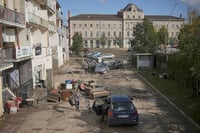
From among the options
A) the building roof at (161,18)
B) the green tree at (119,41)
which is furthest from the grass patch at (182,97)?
the building roof at (161,18)

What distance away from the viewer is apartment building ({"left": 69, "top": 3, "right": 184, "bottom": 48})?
365ft

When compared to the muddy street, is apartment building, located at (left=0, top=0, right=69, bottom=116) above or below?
above

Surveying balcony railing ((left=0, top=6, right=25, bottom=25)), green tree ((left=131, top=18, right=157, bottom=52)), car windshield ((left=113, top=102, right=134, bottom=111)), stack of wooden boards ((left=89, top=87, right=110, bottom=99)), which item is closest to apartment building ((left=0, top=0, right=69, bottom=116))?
balcony railing ((left=0, top=6, right=25, bottom=25))

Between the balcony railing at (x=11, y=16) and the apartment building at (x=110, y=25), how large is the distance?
88.6m

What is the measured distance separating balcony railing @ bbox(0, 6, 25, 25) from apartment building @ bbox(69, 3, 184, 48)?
88.6 metres

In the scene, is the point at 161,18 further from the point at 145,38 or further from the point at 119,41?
the point at 145,38

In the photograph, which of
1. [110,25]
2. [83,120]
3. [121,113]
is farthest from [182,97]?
[110,25]

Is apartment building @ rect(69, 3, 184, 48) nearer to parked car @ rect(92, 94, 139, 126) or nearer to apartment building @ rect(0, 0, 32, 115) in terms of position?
apartment building @ rect(0, 0, 32, 115)

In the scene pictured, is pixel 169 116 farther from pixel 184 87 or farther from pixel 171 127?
pixel 184 87

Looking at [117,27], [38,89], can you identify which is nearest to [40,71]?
[38,89]

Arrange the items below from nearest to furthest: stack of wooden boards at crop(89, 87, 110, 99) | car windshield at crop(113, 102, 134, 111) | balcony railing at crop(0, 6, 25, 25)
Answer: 1. car windshield at crop(113, 102, 134, 111)
2. balcony railing at crop(0, 6, 25, 25)
3. stack of wooden boards at crop(89, 87, 110, 99)

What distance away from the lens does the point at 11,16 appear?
20.3 metres

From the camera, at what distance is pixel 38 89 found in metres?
26.1

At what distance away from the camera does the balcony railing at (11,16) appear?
18.6 meters
